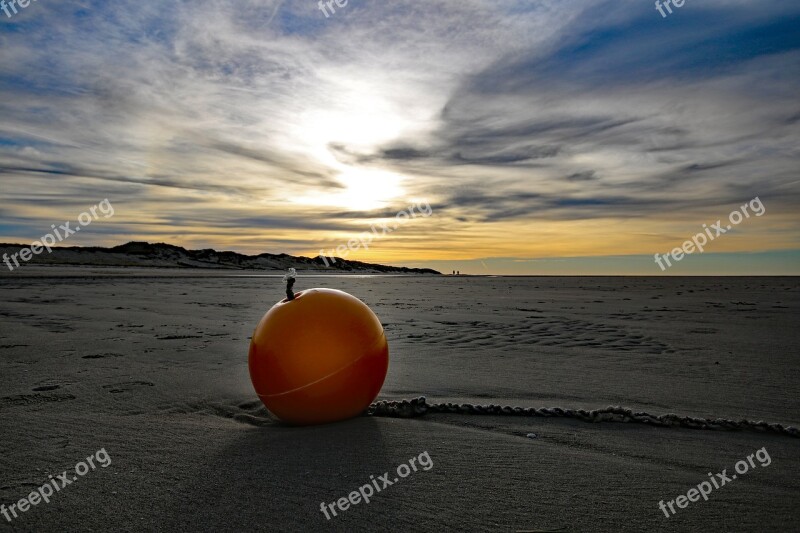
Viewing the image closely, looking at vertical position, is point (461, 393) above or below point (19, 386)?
below

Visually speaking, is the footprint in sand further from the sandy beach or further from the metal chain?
the metal chain

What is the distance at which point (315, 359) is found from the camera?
367cm

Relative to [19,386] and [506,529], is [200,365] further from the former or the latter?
[506,529]

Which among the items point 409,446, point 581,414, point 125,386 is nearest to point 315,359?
point 409,446

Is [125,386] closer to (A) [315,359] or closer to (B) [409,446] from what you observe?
(A) [315,359]

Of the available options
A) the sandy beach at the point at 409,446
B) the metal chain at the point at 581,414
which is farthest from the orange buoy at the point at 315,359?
the metal chain at the point at 581,414

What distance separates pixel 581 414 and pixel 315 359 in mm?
2131

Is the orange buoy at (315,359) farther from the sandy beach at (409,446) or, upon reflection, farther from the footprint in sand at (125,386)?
the footprint in sand at (125,386)

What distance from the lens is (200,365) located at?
6.07m

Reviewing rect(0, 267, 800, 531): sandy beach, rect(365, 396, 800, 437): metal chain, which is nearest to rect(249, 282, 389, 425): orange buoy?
rect(0, 267, 800, 531): sandy beach

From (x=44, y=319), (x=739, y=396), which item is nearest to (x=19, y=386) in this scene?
(x=44, y=319)

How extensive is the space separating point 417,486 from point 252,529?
91 centimetres

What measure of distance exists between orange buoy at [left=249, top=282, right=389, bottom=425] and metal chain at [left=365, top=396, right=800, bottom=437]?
1.30 feet

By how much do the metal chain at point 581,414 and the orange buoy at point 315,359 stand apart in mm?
397
